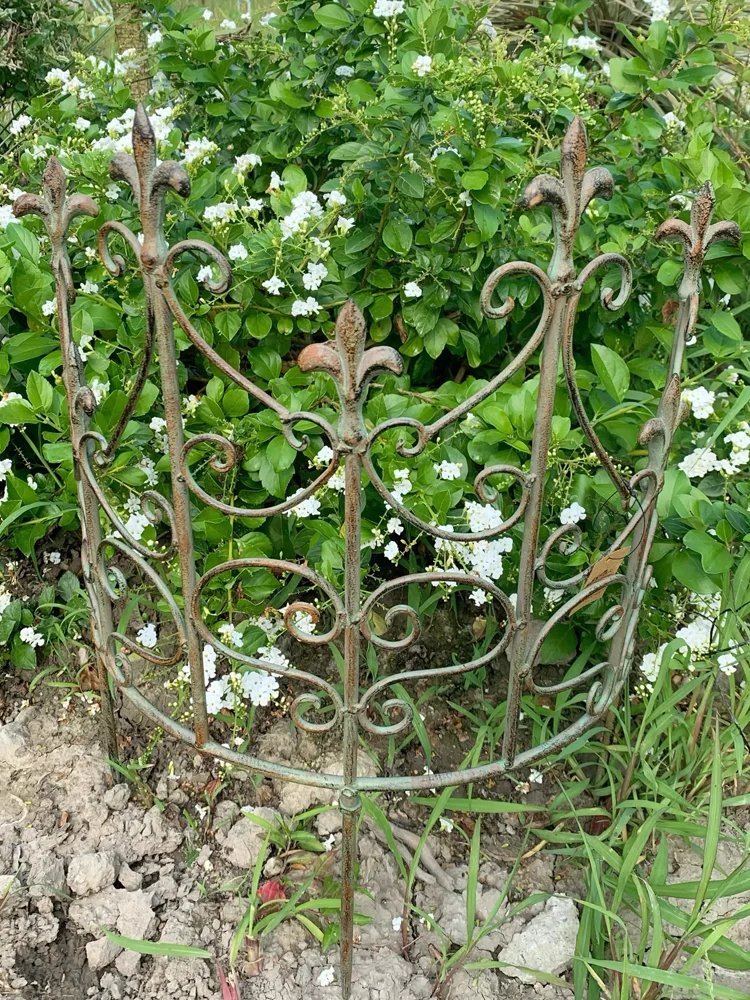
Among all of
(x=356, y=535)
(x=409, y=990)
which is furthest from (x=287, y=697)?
(x=356, y=535)

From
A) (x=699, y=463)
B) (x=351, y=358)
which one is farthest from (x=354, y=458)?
(x=699, y=463)

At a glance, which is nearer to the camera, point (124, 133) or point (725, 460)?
point (725, 460)

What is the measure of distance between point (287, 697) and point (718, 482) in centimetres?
95

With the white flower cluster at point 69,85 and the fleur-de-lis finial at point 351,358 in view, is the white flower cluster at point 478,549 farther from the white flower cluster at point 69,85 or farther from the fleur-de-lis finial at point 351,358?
the white flower cluster at point 69,85

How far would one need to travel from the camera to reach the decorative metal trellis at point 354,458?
978 millimetres

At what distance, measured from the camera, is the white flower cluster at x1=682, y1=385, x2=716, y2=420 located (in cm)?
160

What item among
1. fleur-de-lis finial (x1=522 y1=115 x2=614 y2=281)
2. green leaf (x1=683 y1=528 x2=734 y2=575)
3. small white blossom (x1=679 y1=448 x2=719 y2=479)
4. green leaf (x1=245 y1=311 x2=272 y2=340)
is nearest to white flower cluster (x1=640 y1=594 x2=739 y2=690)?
green leaf (x1=683 y1=528 x2=734 y2=575)

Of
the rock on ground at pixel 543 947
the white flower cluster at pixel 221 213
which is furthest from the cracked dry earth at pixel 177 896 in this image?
the white flower cluster at pixel 221 213

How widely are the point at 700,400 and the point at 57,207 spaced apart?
1.15 metres

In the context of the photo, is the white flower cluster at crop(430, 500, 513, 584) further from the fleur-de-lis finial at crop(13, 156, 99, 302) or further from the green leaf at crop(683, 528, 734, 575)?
the fleur-de-lis finial at crop(13, 156, 99, 302)

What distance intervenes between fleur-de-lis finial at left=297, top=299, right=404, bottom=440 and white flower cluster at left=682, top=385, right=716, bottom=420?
873 mm

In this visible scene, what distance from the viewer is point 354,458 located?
1.03m

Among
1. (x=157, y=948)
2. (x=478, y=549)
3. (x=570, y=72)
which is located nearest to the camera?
(x=157, y=948)

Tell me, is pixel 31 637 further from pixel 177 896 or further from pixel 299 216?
pixel 299 216
